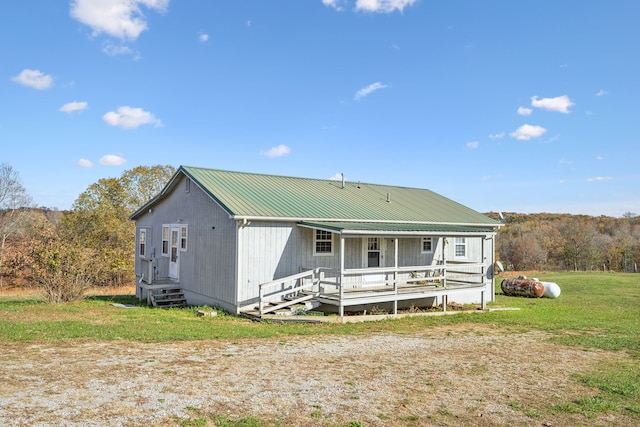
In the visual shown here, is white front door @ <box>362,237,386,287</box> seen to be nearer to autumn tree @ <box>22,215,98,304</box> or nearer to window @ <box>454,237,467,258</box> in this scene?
window @ <box>454,237,467,258</box>

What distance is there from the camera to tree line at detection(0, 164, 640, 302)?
16.0 metres

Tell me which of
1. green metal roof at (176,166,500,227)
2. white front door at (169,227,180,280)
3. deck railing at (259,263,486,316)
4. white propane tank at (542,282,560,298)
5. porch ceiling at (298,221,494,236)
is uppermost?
green metal roof at (176,166,500,227)

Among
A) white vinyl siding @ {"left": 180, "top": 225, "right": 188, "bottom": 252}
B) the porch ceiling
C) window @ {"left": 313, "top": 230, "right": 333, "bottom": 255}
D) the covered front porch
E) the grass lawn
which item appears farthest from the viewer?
white vinyl siding @ {"left": 180, "top": 225, "right": 188, "bottom": 252}

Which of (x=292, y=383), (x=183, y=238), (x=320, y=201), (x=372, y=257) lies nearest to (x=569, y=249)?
(x=372, y=257)

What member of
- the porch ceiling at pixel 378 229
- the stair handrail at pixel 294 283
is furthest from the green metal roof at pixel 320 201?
the stair handrail at pixel 294 283

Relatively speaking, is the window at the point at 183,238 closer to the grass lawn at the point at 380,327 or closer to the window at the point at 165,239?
the window at the point at 165,239

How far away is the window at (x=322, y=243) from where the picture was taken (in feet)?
52.4

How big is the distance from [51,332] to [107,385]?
15.6 feet

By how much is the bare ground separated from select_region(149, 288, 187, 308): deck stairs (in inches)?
300

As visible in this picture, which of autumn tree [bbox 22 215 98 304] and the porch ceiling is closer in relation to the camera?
the porch ceiling

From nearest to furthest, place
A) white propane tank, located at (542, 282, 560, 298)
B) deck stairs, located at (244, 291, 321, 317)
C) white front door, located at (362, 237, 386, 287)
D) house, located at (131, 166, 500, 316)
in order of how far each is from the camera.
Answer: deck stairs, located at (244, 291, 321, 317), house, located at (131, 166, 500, 316), white front door, located at (362, 237, 386, 287), white propane tank, located at (542, 282, 560, 298)

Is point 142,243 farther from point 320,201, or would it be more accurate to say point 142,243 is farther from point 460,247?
point 460,247

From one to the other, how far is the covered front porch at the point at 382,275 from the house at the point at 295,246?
0.04 meters

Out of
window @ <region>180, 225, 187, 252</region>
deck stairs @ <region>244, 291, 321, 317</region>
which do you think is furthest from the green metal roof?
deck stairs @ <region>244, 291, 321, 317</region>
